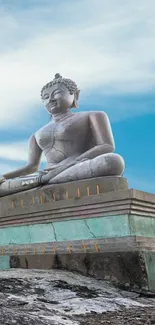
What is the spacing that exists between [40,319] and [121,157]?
3.86 metres

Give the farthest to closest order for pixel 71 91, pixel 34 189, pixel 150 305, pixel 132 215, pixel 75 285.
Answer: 1. pixel 71 91
2. pixel 34 189
3. pixel 132 215
4. pixel 75 285
5. pixel 150 305

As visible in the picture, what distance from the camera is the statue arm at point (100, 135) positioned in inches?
270

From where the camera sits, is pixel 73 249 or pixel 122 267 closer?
pixel 122 267

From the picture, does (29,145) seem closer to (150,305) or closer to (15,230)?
(15,230)

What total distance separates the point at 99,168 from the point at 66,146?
4.16ft

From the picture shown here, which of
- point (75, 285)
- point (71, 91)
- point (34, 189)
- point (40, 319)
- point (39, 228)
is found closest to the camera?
point (40, 319)

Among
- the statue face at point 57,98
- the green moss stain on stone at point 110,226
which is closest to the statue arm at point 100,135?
the statue face at point 57,98

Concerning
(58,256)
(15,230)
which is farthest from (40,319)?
(15,230)

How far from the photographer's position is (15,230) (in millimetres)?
6438

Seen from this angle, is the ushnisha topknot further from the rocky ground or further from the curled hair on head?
the rocky ground

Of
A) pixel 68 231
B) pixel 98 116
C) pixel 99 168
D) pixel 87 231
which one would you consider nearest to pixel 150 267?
pixel 87 231

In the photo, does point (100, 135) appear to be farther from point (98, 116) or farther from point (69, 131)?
point (69, 131)

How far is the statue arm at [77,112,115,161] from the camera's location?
6.85 metres

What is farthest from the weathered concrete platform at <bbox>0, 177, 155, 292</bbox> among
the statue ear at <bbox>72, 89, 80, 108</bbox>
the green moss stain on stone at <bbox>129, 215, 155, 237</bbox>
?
the statue ear at <bbox>72, 89, 80, 108</bbox>
